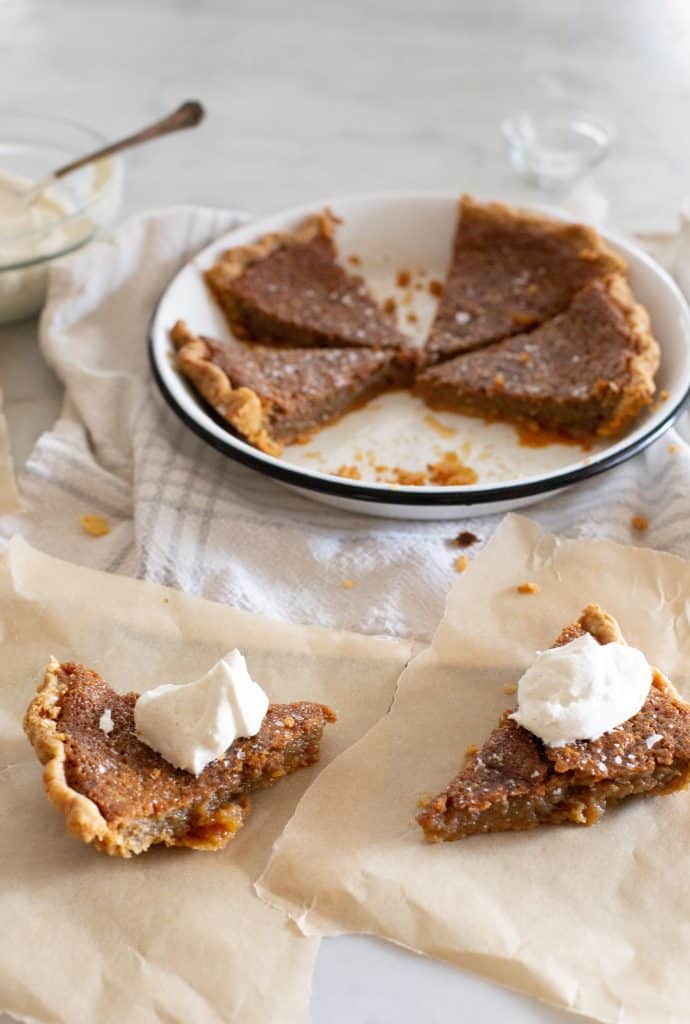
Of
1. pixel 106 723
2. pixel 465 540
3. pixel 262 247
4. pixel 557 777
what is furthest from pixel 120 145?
pixel 557 777

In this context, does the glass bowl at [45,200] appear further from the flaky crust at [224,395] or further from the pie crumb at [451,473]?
the pie crumb at [451,473]

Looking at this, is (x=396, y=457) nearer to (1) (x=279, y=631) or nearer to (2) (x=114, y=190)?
(1) (x=279, y=631)

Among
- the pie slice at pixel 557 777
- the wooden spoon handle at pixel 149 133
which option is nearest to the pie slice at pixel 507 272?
the wooden spoon handle at pixel 149 133

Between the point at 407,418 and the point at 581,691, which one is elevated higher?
the point at 581,691

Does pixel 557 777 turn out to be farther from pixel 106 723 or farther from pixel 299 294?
pixel 299 294

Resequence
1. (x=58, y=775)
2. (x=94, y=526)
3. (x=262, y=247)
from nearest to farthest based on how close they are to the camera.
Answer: (x=58, y=775), (x=94, y=526), (x=262, y=247)

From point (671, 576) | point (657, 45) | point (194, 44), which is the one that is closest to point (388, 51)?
point (194, 44)
